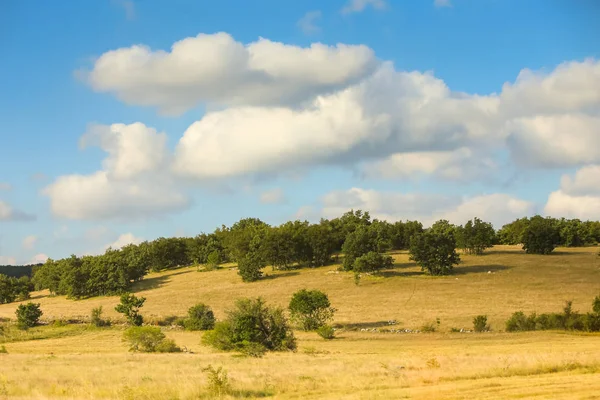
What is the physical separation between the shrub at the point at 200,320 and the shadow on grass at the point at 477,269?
44852 mm

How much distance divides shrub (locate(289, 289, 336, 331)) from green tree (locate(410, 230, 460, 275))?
115ft

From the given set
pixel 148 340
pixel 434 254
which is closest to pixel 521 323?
pixel 148 340

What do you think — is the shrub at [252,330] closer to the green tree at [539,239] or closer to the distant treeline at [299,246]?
the distant treeline at [299,246]

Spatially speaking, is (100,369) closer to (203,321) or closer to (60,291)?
(203,321)

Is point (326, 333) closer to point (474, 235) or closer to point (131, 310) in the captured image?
point (131, 310)

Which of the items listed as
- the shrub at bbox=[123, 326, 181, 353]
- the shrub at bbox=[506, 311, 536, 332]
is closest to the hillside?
the shrub at bbox=[506, 311, 536, 332]

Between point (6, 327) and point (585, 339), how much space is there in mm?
76324

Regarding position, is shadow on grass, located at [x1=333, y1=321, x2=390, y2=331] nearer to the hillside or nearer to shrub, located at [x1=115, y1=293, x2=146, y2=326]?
the hillside

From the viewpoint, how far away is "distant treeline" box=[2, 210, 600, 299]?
365 ft

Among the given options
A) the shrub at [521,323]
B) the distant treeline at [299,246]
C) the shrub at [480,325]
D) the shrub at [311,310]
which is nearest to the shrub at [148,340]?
the shrub at [311,310]

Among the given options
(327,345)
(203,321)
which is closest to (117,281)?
(203,321)

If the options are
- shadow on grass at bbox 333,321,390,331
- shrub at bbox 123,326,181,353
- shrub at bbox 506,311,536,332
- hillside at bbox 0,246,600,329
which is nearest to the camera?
shrub at bbox 123,326,181,353

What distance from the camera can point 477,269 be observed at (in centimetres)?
9794

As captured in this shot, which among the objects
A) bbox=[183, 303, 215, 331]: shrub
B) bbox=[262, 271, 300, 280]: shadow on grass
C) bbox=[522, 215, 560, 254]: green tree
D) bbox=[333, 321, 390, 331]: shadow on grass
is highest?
bbox=[522, 215, 560, 254]: green tree
